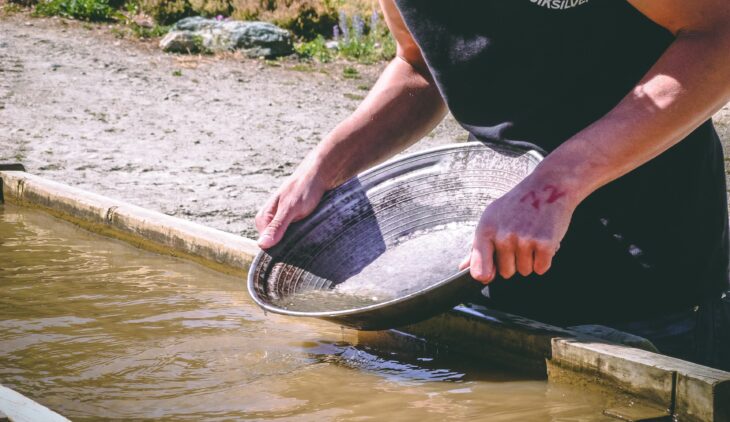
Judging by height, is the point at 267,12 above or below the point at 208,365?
above

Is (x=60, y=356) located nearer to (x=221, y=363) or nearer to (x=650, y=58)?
(x=221, y=363)

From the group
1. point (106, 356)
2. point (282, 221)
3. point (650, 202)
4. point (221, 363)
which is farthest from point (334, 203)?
point (650, 202)

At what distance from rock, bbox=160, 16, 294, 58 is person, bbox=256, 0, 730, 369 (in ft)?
26.0

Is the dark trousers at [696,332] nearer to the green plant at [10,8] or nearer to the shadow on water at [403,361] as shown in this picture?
the shadow on water at [403,361]

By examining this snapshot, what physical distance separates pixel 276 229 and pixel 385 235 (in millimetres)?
304

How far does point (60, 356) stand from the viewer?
263 cm

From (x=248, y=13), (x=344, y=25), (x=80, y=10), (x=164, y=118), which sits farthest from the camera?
(x=80, y=10)

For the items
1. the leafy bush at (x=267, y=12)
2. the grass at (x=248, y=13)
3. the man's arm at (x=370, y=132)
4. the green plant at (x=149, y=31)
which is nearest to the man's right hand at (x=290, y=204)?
the man's arm at (x=370, y=132)

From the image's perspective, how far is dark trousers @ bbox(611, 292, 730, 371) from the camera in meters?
2.27

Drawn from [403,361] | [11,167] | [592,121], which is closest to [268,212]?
[403,361]

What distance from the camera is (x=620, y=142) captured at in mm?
1900

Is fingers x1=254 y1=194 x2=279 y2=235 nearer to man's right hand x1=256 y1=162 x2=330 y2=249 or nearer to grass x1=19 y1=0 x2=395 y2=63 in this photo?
man's right hand x1=256 y1=162 x2=330 y2=249

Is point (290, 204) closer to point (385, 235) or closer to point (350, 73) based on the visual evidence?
point (385, 235)

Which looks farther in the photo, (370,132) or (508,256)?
(370,132)
